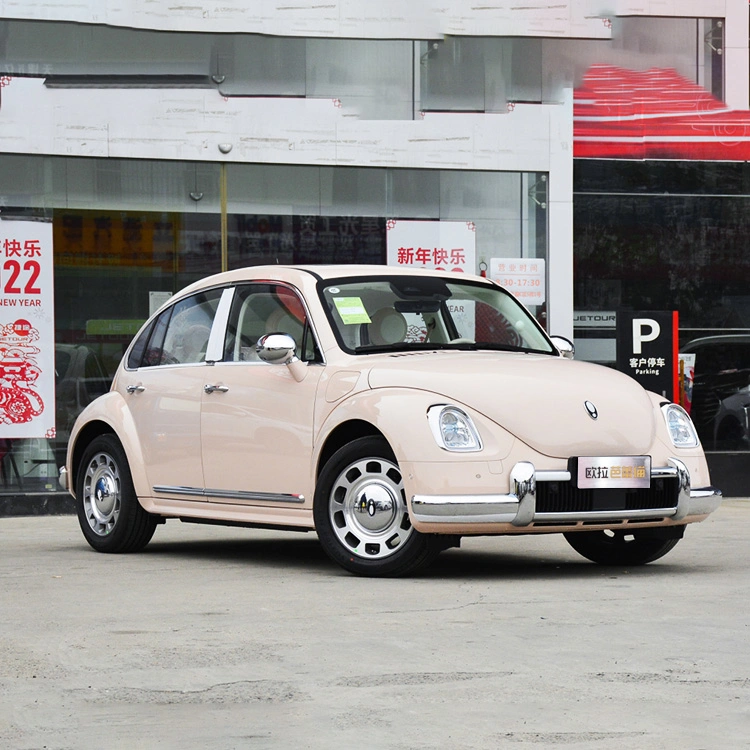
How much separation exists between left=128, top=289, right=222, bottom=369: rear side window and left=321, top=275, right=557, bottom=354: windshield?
1.00 metres

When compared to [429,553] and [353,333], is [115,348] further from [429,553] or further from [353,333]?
[429,553]

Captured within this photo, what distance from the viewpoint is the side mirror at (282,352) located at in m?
9.01

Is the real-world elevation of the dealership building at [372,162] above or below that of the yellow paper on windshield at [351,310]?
above

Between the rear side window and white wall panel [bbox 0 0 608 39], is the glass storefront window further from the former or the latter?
the rear side window

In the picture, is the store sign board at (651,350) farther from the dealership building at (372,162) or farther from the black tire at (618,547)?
the black tire at (618,547)

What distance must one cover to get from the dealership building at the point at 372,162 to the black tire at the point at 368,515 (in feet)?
23.5

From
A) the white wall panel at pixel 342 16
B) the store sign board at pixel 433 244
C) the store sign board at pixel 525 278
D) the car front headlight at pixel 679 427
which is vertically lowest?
the car front headlight at pixel 679 427

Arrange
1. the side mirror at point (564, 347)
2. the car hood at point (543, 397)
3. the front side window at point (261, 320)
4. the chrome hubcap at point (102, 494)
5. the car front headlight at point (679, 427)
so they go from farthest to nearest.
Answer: the chrome hubcap at point (102, 494) → the side mirror at point (564, 347) → the front side window at point (261, 320) → the car front headlight at point (679, 427) → the car hood at point (543, 397)

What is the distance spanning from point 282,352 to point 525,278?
790cm

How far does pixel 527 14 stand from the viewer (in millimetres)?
16734

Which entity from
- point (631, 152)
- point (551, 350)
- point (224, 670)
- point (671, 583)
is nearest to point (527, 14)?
point (631, 152)

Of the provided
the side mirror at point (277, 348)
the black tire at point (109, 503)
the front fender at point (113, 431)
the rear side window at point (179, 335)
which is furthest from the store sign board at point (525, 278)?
the side mirror at point (277, 348)

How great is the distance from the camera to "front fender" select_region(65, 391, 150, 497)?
33.4 ft

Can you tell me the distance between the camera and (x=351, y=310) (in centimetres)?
941
